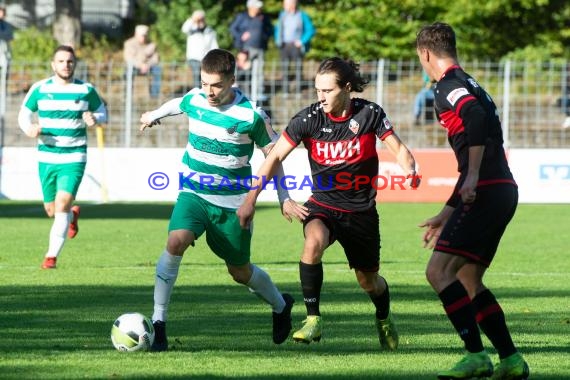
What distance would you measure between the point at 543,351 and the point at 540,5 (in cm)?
3347

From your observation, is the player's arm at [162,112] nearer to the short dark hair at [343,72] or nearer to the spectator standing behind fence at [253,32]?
the short dark hair at [343,72]

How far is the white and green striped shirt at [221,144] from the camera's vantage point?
8.95m

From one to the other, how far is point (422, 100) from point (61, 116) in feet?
40.7

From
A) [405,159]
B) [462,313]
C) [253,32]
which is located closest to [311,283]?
[405,159]

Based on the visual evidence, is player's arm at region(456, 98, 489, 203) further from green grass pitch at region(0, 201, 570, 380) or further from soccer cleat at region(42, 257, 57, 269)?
soccer cleat at region(42, 257, 57, 269)

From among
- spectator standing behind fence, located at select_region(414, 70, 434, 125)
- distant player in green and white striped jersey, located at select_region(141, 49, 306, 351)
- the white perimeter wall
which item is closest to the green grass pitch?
distant player in green and white striped jersey, located at select_region(141, 49, 306, 351)

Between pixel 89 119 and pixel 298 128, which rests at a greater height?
pixel 298 128

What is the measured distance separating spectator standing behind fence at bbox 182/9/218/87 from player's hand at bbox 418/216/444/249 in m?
19.0

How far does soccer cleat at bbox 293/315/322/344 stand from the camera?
8461 mm

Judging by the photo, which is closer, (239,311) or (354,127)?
(354,127)

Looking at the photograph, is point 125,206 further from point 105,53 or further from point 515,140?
point 105,53

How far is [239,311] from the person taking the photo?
1043 cm

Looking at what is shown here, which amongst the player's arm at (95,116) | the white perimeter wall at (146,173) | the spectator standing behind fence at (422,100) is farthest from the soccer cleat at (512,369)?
Result: the spectator standing behind fence at (422,100)

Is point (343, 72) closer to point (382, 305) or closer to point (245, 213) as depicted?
point (245, 213)
